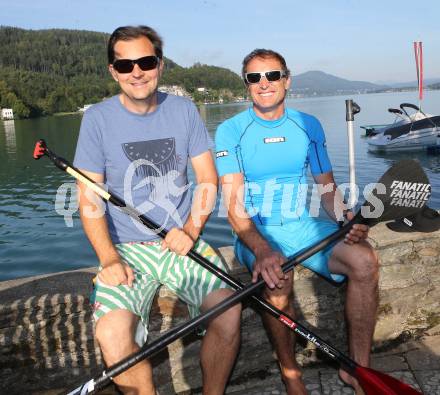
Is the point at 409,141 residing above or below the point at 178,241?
above

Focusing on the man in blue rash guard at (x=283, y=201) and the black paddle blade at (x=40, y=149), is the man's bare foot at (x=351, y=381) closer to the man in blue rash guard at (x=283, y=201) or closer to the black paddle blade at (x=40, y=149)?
the man in blue rash guard at (x=283, y=201)

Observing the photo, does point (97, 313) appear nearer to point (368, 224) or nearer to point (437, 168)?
point (368, 224)

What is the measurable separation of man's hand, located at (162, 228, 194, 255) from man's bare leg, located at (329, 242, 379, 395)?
1.20 m

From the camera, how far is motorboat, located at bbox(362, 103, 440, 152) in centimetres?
2509

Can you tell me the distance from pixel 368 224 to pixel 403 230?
71 centimetres

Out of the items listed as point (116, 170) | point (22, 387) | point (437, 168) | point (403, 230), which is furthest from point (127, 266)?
point (437, 168)

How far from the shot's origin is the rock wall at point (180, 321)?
3186 mm

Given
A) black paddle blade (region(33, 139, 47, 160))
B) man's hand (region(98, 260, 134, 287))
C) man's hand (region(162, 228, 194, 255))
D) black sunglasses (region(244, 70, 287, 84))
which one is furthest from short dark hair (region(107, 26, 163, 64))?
man's hand (region(98, 260, 134, 287))

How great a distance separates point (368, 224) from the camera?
11.4 ft

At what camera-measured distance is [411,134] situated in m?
25.8

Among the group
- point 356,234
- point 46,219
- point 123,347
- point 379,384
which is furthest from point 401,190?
point 46,219

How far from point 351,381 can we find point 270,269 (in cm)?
116

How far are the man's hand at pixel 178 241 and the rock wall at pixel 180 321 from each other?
0.44 m

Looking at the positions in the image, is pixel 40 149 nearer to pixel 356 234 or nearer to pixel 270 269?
pixel 270 269
